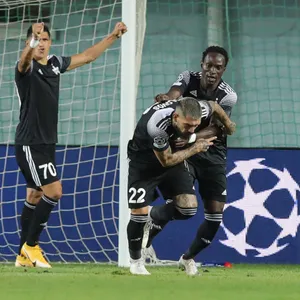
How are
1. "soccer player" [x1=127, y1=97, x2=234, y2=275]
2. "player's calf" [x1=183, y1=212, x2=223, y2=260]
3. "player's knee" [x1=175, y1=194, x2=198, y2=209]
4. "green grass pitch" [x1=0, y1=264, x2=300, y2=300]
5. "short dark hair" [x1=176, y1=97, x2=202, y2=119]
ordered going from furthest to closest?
"player's calf" [x1=183, y1=212, x2=223, y2=260]
"player's knee" [x1=175, y1=194, x2=198, y2=209]
"soccer player" [x1=127, y1=97, x2=234, y2=275]
"short dark hair" [x1=176, y1=97, x2=202, y2=119]
"green grass pitch" [x1=0, y1=264, x2=300, y2=300]

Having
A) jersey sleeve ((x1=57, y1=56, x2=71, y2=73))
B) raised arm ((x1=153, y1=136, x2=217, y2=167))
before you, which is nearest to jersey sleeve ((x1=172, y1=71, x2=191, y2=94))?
raised arm ((x1=153, y1=136, x2=217, y2=167))

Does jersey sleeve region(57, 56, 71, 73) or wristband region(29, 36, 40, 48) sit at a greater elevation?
jersey sleeve region(57, 56, 71, 73)

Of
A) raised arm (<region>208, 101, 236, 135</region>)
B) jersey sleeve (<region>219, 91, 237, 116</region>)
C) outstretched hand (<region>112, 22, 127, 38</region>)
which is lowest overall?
raised arm (<region>208, 101, 236, 135</region>)

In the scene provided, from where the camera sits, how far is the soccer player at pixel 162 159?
330 inches

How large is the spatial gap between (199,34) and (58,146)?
2.35 meters

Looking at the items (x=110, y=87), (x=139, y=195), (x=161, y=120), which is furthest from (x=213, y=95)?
(x=110, y=87)

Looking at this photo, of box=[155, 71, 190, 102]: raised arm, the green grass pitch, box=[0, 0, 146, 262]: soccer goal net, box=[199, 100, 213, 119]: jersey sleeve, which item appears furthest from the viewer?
box=[0, 0, 146, 262]: soccer goal net

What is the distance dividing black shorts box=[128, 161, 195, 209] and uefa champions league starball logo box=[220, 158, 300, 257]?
8.24 feet

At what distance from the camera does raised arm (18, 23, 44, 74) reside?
885 cm

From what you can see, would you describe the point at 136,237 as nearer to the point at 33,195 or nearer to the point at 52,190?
the point at 52,190

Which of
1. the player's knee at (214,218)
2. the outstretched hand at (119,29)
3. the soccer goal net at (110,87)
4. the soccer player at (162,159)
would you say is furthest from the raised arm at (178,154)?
the soccer goal net at (110,87)

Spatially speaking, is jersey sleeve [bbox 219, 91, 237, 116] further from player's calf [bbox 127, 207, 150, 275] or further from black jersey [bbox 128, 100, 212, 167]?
player's calf [bbox 127, 207, 150, 275]

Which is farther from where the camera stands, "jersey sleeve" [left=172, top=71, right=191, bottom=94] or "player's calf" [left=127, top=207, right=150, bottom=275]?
"jersey sleeve" [left=172, top=71, right=191, bottom=94]

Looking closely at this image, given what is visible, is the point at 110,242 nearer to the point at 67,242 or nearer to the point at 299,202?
the point at 67,242
